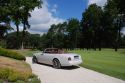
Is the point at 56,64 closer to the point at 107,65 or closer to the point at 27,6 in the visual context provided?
the point at 107,65

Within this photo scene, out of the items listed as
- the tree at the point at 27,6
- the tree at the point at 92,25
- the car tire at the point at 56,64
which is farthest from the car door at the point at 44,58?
the tree at the point at 92,25

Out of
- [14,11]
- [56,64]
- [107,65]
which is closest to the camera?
[56,64]

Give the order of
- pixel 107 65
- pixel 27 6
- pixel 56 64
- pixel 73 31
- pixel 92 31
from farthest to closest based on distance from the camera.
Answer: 1. pixel 73 31
2. pixel 92 31
3. pixel 27 6
4. pixel 107 65
5. pixel 56 64

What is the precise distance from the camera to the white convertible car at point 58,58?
17047mm

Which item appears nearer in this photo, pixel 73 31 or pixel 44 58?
pixel 44 58

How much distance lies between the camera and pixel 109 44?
9338 centimetres

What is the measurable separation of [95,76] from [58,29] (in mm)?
99165

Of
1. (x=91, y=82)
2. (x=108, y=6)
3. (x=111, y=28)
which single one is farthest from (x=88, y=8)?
(x=91, y=82)

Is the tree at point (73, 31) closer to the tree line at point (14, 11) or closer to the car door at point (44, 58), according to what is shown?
the tree line at point (14, 11)

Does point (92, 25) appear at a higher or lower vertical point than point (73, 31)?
higher

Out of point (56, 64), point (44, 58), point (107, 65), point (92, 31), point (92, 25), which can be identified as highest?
point (92, 25)

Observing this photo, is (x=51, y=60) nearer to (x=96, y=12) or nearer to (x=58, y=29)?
(x=96, y=12)

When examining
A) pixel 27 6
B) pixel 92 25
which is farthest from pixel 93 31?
pixel 27 6

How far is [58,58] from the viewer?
17.8 m
